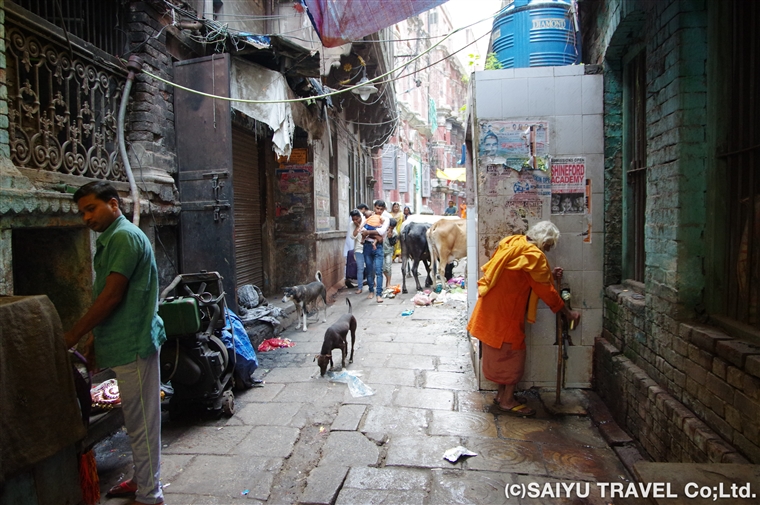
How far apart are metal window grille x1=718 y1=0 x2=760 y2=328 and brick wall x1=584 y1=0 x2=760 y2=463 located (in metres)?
0.17

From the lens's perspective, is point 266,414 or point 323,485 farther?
point 266,414

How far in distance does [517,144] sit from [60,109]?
4281 mm

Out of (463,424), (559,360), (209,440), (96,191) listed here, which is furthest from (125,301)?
(559,360)

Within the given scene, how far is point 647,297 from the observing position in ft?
A: 11.6

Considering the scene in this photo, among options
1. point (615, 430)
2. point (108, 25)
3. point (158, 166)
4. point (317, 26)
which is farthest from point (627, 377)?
point (108, 25)

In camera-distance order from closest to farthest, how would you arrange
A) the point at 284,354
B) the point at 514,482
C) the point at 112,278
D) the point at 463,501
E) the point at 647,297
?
1. the point at 112,278
2. the point at 463,501
3. the point at 514,482
4. the point at 647,297
5. the point at 284,354

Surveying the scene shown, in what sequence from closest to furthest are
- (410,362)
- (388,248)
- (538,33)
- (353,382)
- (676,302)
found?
1. (676,302)
2. (538,33)
3. (353,382)
4. (410,362)
5. (388,248)

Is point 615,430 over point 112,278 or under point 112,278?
under

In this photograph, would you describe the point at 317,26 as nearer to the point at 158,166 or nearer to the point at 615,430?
the point at 158,166

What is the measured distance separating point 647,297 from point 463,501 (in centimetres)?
200

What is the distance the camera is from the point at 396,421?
13.1ft

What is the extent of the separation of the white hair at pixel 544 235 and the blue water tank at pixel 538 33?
64.6 inches

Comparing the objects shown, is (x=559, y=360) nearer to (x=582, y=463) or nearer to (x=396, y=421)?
(x=582, y=463)

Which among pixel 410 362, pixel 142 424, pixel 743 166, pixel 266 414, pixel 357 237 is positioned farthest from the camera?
pixel 357 237
